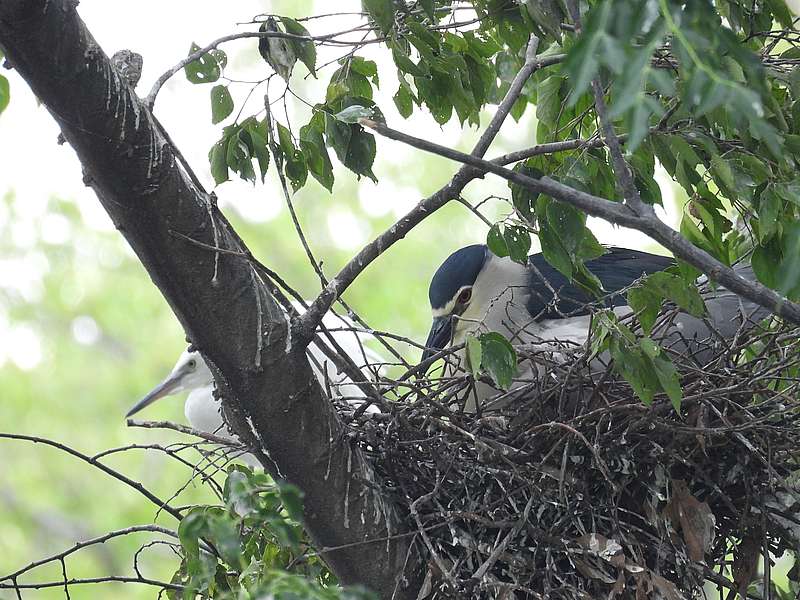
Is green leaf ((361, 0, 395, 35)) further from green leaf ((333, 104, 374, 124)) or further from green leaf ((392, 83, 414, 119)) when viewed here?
green leaf ((392, 83, 414, 119))

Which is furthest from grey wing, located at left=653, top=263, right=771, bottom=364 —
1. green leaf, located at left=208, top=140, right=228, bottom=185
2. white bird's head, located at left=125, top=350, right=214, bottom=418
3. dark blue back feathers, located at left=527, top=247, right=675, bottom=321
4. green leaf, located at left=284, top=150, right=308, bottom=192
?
white bird's head, located at left=125, top=350, right=214, bottom=418

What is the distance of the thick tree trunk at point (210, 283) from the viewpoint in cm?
139

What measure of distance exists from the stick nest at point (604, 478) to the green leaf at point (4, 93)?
0.91m

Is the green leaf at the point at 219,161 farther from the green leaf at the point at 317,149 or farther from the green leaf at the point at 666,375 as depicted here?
the green leaf at the point at 666,375

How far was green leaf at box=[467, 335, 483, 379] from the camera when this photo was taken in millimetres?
1635

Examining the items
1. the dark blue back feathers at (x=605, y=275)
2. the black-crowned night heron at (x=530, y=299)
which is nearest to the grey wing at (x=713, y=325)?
the black-crowned night heron at (x=530, y=299)

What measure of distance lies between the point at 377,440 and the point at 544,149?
661 mm

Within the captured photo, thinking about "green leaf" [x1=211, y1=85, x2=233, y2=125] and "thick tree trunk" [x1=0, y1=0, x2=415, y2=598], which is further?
"green leaf" [x1=211, y1=85, x2=233, y2=125]

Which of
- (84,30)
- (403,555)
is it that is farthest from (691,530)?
(84,30)

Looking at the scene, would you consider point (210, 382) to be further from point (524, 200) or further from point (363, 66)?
point (524, 200)

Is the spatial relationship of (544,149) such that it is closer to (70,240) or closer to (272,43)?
(272,43)

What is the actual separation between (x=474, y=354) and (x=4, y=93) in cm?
79

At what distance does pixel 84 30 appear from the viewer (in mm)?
1399

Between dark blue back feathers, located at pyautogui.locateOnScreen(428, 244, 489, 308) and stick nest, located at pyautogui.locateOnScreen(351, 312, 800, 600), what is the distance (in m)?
0.75
